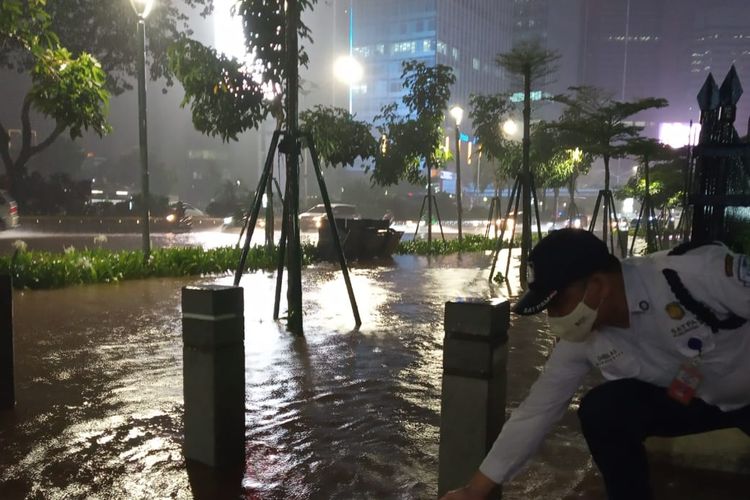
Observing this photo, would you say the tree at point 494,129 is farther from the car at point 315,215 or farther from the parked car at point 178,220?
the parked car at point 178,220

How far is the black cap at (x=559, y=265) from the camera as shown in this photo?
199cm

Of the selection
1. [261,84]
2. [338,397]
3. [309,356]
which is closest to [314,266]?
[261,84]

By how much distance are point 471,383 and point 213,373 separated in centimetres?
147

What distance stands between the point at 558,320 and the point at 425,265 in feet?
44.9

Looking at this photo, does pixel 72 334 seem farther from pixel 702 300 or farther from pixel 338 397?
pixel 702 300

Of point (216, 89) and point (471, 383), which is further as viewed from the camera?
point (216, 89)

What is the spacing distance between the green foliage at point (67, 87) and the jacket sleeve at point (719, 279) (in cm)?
821

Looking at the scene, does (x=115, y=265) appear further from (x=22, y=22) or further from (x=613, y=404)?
(x=613, y=404)

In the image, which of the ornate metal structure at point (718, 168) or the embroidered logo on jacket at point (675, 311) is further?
the ornate metal structure at point (718, 168)

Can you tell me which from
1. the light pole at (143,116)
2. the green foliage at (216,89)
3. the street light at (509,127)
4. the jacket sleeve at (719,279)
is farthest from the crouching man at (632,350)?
the street light at (509,127)

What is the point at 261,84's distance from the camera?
11383 millimetres

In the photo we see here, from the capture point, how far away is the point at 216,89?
11.2 m

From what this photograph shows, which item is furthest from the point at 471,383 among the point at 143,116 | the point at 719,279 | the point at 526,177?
the point at 143,116

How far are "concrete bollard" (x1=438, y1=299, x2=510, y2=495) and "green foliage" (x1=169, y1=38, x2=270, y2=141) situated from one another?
887 cm
